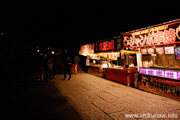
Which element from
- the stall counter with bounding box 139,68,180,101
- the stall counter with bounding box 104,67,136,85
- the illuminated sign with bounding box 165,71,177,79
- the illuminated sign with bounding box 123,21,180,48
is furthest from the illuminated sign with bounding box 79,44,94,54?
the illuminated sign with bounding box 165,71,177,79

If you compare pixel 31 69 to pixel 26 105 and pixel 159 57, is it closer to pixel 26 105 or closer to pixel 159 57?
pixel 26 105

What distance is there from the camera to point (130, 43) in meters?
8.22

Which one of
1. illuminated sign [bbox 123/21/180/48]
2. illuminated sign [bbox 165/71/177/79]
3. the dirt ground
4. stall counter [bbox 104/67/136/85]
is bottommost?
the dirt ground

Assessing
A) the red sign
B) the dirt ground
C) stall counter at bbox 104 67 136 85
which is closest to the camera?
the dirt ground

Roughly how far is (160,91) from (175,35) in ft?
11.1

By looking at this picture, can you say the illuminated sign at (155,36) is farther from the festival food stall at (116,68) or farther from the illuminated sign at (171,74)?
the illuminated sign at (171,74)

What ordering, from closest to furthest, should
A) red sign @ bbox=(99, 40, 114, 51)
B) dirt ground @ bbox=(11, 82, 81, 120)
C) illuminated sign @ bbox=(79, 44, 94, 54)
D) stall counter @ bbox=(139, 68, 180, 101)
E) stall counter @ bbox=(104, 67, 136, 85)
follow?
dirt ground @ bbox=(11, 82, 81, 120), stall counter @ bbox=(139, 68, 180, 101), stall counter @ bbox=(104, 67, 136, 85), red sign @ bbox=(99, 40, 114, 51), illuminated sign @ bbox=(79, 44, 94, 54)

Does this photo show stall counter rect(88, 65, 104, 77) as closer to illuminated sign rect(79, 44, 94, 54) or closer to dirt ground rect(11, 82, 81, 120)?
illuminated sign rect(79, 44, 94, 54)

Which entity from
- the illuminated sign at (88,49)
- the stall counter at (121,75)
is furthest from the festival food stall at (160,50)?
the illuminated sign at (88,49)

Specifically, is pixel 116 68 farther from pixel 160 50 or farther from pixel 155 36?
pixel 155 36

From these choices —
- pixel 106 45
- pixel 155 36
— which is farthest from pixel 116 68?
pixel 155 36

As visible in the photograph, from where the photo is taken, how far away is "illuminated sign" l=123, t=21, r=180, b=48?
5.57 metres

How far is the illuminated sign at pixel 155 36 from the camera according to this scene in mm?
5566

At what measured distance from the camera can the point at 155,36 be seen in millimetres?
6473
